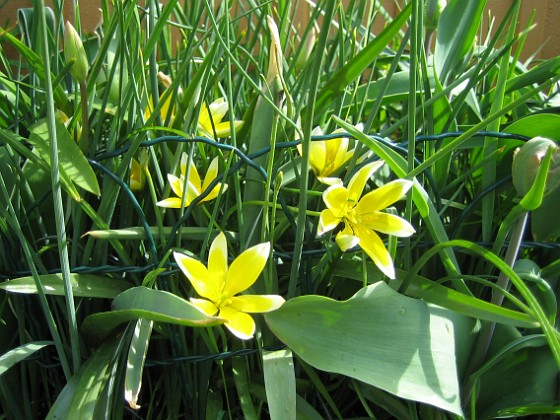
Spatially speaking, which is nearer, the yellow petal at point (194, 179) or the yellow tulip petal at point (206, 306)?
the yellow tulip petal at point (206, 306)

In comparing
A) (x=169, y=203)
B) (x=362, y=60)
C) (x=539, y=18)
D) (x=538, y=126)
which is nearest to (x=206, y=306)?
(x=169, y=203)

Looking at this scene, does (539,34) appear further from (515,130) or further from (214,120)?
(214,120)

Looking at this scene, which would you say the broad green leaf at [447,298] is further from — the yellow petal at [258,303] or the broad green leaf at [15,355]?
the broad green leaf at [15,355]

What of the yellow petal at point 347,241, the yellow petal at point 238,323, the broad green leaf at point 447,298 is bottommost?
the broad green leaf at point 447,298

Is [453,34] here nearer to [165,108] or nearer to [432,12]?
[432,12]

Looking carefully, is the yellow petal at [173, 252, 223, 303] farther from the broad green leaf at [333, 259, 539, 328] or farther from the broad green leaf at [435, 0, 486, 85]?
the broad green leaf at [435, 0, 486, 85]

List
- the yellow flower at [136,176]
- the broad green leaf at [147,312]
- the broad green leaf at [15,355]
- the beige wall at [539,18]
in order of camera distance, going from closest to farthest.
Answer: the broad green leaf at [147,312] → the broad green leaf at [15,355] → the yellow flower at [136,176] → the beige wall at [539,18]

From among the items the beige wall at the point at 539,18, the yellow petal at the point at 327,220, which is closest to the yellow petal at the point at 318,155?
the yellow petal at the point at 327,220
